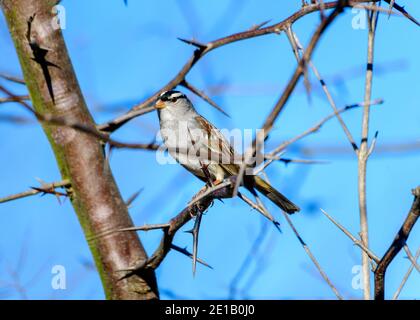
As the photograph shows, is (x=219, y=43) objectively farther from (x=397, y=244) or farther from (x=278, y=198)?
(x=278, y=198)

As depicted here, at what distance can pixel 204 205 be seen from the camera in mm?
3666

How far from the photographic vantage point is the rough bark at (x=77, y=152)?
3545mm

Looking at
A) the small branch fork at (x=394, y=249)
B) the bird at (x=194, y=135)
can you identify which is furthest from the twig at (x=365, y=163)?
the bird at (x=194, y=135)

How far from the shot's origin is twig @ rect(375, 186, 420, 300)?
2.38 m

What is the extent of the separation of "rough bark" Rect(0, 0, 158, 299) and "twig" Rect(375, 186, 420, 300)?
1.40 meters

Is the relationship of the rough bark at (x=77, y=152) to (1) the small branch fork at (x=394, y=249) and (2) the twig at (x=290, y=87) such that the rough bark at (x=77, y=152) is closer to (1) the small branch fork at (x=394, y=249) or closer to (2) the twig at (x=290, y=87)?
(1) the small branch fork at (x=394, y=249)

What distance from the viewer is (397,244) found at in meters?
2.46

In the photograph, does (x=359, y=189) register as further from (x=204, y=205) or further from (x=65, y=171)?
(x=65, y=171)

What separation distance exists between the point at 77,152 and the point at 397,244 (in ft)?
6.32

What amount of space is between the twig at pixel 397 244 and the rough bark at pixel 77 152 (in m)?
1.40

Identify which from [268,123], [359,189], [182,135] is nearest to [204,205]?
[359,189]

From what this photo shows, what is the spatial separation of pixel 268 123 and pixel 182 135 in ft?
15.5

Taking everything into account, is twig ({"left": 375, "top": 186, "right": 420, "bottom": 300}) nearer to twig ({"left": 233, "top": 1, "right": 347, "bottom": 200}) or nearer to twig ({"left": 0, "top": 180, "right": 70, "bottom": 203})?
twig ({"left": 233, "top": 1, "right": 347, "bottom": 200})

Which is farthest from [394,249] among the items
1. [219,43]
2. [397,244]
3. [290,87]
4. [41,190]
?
[41,190]
